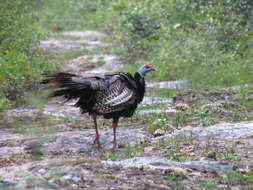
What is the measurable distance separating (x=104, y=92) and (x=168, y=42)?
7905 mm

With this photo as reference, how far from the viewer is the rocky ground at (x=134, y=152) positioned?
17.0 ft

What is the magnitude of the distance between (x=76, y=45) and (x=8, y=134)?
10498mm

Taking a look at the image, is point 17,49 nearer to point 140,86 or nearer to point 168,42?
point 140,86

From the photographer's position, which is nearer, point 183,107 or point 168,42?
point 183,107

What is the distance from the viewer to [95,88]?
Result: 6.95 m

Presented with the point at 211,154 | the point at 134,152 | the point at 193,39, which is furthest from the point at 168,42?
the point at 211,154

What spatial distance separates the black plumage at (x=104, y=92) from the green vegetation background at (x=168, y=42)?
4.29 ft

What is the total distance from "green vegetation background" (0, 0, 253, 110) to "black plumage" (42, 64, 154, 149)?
1307 mm

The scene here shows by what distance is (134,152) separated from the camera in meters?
6.77

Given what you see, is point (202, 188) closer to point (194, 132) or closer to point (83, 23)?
point (194, 132)

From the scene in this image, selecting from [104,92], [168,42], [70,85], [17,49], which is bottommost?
[104,92]

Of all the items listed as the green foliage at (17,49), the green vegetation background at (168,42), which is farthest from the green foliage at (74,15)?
the green foliage at (17,49)

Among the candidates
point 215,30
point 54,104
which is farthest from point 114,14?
point 54,104

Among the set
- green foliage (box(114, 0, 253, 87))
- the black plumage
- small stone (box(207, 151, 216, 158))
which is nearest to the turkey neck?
the black plumage
